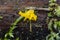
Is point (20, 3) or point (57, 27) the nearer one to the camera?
point (57, 27)

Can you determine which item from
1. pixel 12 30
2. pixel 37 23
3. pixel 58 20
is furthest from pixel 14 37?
pixel 58 20

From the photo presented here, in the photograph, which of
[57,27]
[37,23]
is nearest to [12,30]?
[37,23]

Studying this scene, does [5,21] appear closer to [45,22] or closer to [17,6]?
[17,6]

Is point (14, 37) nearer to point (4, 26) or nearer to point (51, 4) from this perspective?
point (4, 26)

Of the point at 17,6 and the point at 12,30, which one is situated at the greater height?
the point at 17,6

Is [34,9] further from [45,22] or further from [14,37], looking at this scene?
[14,37]

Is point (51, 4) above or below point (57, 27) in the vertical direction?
above

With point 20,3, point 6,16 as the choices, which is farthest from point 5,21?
point 20,3
